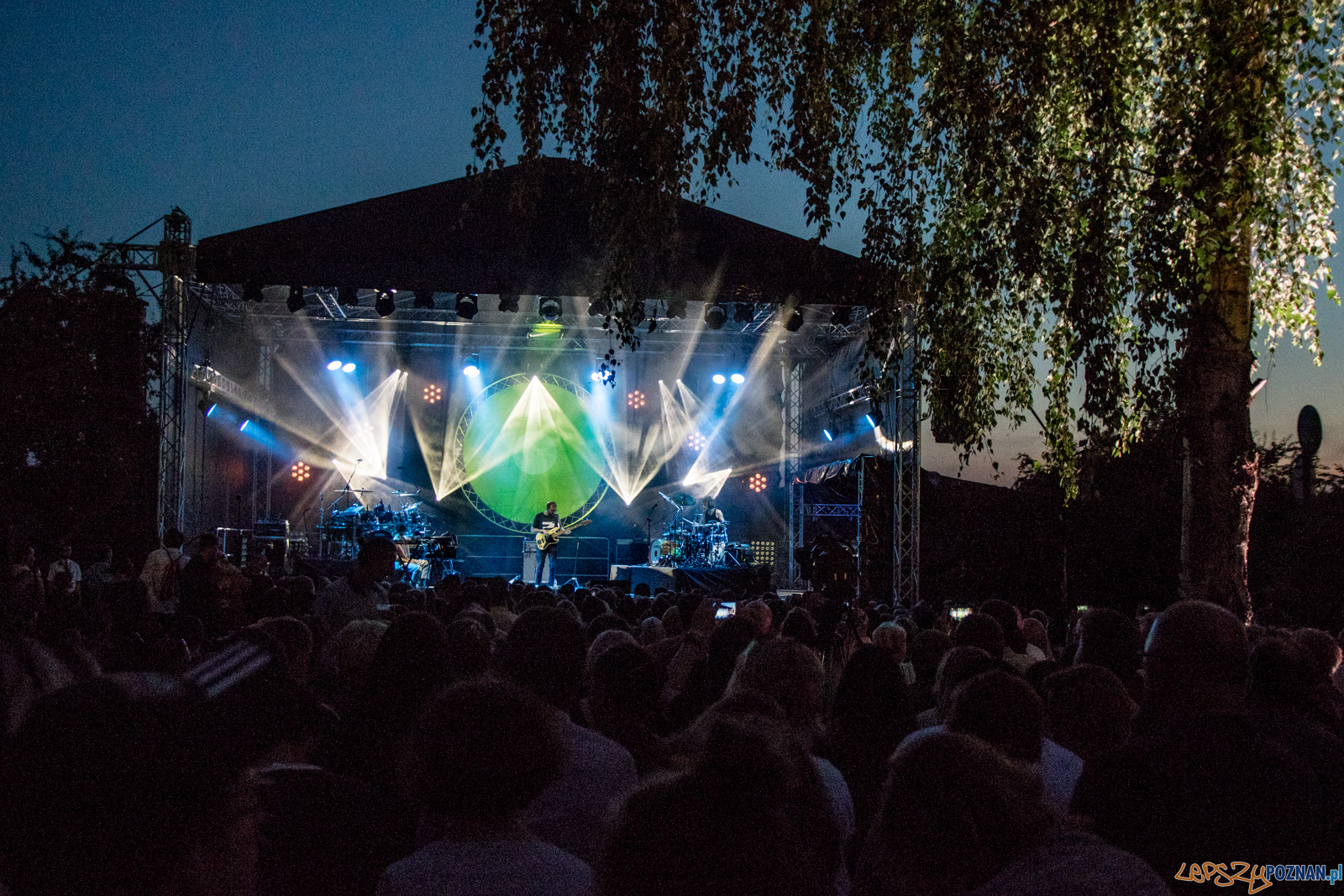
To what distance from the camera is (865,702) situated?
340cm

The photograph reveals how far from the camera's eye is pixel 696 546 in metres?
17.9

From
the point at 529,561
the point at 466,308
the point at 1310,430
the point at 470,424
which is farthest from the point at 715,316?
the point at 1310,430

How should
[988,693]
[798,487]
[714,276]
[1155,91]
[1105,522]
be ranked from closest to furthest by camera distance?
[988,693], [1155,91], [714,276], [1105,522], [798,487]

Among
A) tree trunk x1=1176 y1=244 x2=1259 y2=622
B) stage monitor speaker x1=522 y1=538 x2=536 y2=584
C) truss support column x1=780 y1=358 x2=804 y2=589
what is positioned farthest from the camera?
truss support column x1=780 y1=358 x2=804 y2=589

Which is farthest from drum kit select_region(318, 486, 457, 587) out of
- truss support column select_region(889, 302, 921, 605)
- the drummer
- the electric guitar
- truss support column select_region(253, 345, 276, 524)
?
truss support column select_region(889, 302, 921, 605)

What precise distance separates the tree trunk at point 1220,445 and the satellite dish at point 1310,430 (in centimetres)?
180

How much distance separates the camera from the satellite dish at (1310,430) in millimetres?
7387

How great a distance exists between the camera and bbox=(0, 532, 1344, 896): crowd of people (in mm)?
1286

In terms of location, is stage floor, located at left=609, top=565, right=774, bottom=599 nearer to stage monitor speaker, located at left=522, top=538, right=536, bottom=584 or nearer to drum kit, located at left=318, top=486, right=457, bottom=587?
stage monitor speaker, located at left=522, top=538, right=536, bottom=584

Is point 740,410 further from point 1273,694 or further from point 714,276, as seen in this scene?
point 1273,694

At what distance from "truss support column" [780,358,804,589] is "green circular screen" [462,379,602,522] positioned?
412 centimetres

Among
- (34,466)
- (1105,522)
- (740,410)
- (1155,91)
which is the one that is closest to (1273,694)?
(1155,91)

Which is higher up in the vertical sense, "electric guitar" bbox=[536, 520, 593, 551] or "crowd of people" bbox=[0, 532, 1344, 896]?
"crowd of people" bbox=[0, 532, 1344, 896]

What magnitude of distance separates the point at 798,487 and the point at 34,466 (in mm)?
16762
